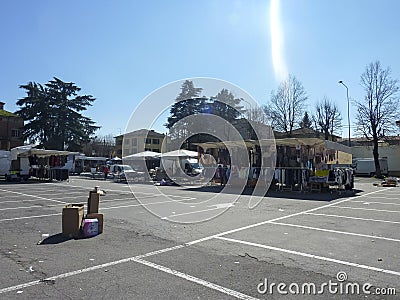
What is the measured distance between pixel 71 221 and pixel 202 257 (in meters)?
3.28

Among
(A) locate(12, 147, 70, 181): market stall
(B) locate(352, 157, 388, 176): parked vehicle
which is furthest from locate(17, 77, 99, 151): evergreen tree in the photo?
(B) locate(352, 157, 388, 176): parked vehicle

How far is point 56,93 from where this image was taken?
52.3 meters

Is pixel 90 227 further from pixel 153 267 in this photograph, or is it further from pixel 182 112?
pixel 182 112

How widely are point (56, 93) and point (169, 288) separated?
5333 centimetres

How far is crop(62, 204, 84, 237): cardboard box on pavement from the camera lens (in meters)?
7.60

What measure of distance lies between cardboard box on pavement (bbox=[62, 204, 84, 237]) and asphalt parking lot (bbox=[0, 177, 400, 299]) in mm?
274

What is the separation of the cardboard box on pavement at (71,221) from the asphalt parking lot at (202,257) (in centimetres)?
27

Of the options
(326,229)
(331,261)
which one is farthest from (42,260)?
(326,229)

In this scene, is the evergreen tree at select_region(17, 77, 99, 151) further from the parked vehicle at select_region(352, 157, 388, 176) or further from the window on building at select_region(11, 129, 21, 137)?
the parked vehicle at select_region(352, 157, 388, 176)

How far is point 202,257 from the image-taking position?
6.04 meters

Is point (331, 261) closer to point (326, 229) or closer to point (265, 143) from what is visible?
point (326, 229)

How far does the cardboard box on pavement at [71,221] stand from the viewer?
760cm

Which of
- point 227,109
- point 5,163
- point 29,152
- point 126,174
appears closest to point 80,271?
point 227,109

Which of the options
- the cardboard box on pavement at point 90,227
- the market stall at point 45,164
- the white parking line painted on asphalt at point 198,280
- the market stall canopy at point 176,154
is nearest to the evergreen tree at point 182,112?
the market stall canopy at point 176,154
